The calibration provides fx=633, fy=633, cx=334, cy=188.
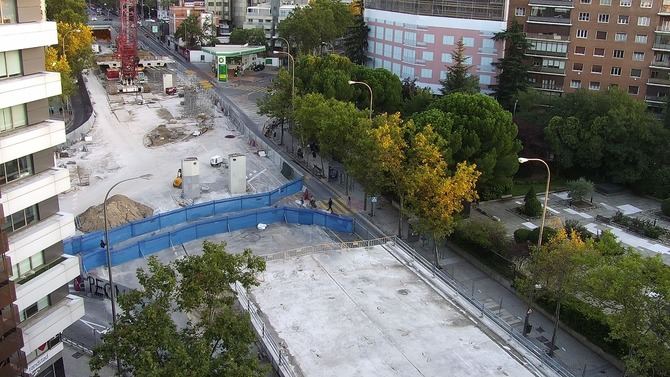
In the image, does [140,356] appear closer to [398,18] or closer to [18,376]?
[18,376]

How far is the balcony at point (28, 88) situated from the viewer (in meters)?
24.6

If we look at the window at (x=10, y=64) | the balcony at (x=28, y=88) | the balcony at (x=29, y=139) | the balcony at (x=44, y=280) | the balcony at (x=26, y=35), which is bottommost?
the balcony at (x=44, y=280)

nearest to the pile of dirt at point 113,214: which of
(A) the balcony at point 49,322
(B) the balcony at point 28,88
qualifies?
(A) the balcony at point 49,322

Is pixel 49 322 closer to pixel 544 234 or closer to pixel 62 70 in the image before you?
pixel 544 234

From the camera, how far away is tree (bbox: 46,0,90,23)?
10738 cm

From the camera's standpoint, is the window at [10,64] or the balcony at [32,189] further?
the balcony at [32,189]

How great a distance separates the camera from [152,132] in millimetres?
76000

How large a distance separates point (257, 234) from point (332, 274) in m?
12.6

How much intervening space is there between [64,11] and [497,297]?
95.1 meters

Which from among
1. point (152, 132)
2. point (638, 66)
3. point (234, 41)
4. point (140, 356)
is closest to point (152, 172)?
point (152, 132)

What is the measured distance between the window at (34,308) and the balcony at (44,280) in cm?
50

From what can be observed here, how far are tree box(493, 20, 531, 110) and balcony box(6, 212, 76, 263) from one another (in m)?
59.4

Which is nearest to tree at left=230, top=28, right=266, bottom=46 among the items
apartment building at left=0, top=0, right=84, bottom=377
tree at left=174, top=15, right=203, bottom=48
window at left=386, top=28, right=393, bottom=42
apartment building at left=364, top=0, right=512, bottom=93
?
tree at left=174, top=15, right=203, bottom=48

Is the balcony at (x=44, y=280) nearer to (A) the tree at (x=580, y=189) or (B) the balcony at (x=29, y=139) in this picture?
(B) the balcony at (x=29, y=139)
